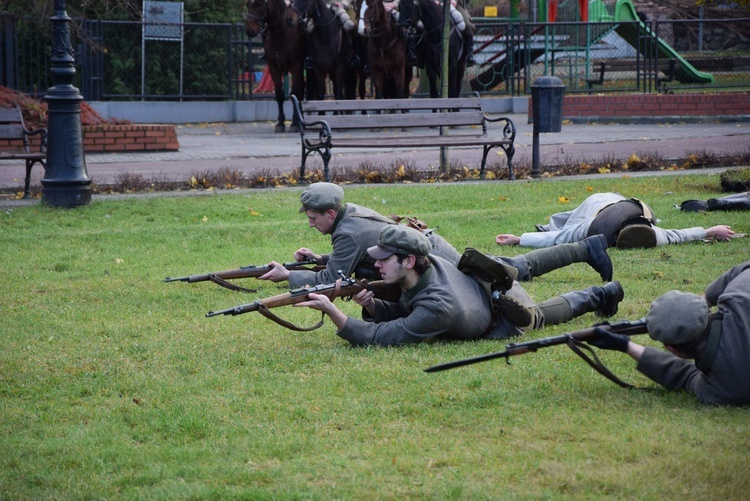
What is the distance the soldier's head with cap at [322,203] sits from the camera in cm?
662

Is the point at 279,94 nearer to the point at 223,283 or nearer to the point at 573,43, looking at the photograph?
the point at 573,43

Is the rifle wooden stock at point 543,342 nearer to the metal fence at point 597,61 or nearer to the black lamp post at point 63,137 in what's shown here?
the black lamp post at point 63,137

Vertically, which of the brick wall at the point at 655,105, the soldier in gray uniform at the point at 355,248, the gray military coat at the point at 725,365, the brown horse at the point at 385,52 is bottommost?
the gray military coat at the point at 725,365

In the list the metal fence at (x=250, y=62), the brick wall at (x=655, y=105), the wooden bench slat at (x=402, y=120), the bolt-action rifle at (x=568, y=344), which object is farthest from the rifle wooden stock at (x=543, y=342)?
the brick wall at (x=655, y=105)

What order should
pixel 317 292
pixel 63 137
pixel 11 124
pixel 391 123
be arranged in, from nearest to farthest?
pixel 317 292
pixel 63 137
pixel 11 124
pixel 391 123

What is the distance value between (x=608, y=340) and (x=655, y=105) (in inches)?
781

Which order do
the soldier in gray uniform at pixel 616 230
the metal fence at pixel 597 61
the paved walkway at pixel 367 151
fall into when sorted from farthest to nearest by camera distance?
the metal fence at pixel 597 61 < the paved walkway at pixel 367 151 < the soldier in gray uniform at pixel 616 230

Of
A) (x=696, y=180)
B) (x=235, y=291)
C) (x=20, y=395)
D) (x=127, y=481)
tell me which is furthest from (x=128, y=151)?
(x=127, y=481)

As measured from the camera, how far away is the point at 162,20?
24.0 metres

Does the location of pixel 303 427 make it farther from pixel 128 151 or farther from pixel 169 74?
pixel 169 74

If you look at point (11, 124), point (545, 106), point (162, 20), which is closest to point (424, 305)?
point (545, 106)

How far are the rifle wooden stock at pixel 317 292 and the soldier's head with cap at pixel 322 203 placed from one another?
0.72 meters

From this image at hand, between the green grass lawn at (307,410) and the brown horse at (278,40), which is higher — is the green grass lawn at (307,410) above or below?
below

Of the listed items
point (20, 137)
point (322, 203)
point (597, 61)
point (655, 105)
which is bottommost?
point (322, 203)
